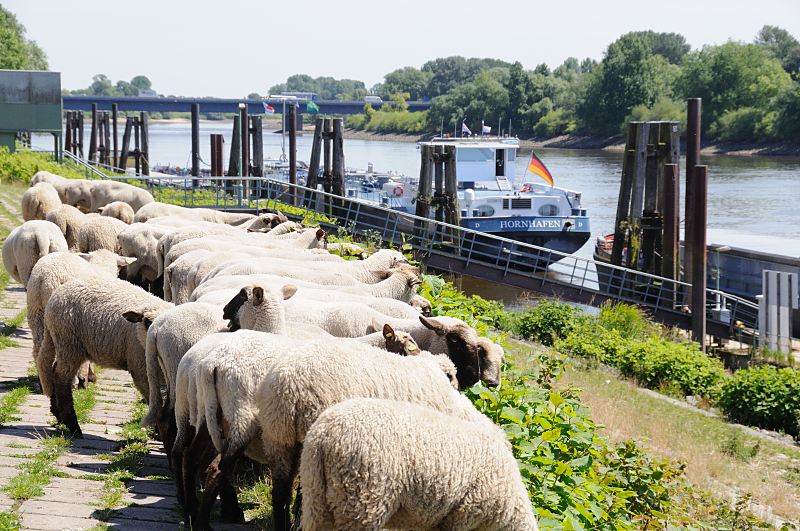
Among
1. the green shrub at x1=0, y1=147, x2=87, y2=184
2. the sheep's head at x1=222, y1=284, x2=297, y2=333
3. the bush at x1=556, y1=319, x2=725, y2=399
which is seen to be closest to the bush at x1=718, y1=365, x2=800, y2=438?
the bush at x1=556, y1=319, x2=725, y2=399

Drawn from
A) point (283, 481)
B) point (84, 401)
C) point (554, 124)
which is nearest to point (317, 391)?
point (283, 481)

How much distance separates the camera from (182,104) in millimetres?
99000

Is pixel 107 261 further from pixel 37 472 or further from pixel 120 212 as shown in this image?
pixel 120 212

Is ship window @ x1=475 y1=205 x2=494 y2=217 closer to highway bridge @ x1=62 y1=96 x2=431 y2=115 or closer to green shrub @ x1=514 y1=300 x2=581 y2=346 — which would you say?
green shrub @ x1=514 y1=300 x2=581 y2=346

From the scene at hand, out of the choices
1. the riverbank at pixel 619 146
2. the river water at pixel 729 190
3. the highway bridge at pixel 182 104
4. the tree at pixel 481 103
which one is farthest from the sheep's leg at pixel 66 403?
the highway bridge at pixel 182 104

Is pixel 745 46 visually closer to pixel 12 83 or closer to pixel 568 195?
pixel 568 195

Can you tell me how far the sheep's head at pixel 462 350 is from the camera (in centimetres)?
626

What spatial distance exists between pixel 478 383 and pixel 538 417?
46cm

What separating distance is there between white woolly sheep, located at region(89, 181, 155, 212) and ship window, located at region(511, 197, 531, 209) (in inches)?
611

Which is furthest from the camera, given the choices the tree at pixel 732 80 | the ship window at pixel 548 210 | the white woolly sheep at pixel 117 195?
the tree at pixel 732 80

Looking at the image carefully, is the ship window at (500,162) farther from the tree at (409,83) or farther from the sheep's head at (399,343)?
the tree at (409,83)

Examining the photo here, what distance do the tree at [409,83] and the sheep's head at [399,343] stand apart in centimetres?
15737

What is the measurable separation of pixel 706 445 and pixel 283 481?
797cm

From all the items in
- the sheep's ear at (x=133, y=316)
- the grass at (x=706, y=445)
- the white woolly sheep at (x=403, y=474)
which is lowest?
the grass at (x=706, y=445)
